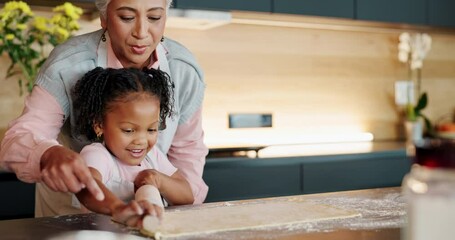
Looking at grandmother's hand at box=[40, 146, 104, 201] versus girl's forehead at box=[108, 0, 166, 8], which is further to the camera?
girl's forehead at box=[108, 0, 166, 8]

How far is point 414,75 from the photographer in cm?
368

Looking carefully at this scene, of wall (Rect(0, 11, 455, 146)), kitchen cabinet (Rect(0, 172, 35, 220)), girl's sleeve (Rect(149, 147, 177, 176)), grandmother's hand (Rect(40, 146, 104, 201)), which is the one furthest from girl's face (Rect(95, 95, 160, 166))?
wall (Rect(0, 11, 455, 146))

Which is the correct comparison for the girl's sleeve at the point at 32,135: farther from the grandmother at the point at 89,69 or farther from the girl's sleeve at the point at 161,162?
the girl's sleeve at the point at 161,162

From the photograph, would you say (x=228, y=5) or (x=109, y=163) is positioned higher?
(x=228, y=5)

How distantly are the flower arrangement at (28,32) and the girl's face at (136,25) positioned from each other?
101 centimetres

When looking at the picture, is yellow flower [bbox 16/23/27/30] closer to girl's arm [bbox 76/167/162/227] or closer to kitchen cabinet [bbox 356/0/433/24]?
girl's arm [bbox 76/167/162/227]

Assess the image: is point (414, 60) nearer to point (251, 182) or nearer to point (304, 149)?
point (304, 149)

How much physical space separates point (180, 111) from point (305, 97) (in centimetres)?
183

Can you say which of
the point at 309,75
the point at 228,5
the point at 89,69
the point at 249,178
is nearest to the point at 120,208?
the point at 89,69

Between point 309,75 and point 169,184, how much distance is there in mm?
2096

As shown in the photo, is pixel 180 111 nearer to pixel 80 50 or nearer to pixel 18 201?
pixel 80 50

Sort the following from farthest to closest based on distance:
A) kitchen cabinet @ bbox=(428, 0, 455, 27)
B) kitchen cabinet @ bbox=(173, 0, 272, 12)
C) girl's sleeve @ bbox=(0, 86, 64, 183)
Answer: kitchen cabinet @ bbox=(428, 0, 455, 27), kitchen cabinet @ bbox=(173, 0, 272, 12), girl's sleeve @ bbox=(0, 86, 64, 183)

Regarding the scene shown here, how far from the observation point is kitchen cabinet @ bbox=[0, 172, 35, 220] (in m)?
2.13

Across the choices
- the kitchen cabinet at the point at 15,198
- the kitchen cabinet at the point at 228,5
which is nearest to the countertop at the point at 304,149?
the kitchen cabinet at the point at 228,5
